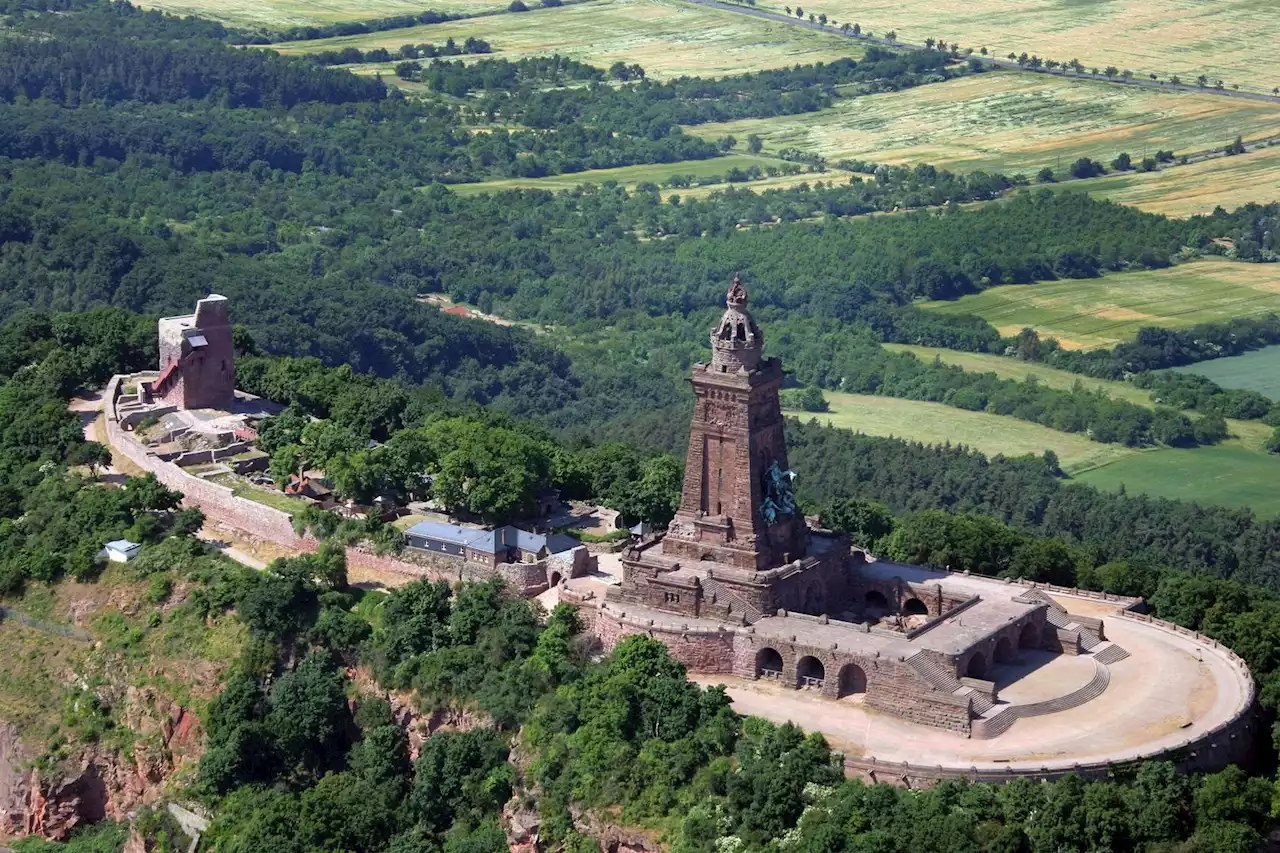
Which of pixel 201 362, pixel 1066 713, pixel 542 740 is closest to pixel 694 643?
pixel 542 740

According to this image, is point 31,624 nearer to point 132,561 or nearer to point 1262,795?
point 132,561

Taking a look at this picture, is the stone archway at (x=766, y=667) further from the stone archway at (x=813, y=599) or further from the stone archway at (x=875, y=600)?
the stone archway at (x=875, y=600)

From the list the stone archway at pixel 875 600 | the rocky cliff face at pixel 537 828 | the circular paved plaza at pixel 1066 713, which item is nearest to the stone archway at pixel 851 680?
the circular paved plaza at pixel 1066 713

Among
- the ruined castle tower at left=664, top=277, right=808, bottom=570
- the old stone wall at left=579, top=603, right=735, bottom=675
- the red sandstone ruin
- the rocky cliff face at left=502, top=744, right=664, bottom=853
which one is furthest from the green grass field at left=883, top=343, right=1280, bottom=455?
the rocky cliff face at left=502, top=744, right=664, bottom=853

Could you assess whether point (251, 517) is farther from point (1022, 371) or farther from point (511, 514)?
point (1022, 371)

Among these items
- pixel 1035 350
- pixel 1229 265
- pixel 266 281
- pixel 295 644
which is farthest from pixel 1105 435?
pixel 295 644
